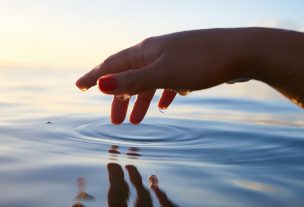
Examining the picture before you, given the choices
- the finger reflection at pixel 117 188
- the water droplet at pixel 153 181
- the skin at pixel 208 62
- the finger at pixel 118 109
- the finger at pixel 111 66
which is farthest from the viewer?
the finger at pixel 118 109

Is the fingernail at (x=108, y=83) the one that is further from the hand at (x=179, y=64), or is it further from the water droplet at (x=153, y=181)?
the water droplet at (x=153, y=181)

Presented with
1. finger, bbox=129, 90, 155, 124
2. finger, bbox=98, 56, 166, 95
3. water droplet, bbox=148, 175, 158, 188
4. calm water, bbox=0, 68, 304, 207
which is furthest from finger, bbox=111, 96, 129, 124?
finger, bbox=98, 56, 166, 95

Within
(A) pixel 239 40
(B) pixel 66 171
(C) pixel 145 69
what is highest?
(A) pixel 239 40

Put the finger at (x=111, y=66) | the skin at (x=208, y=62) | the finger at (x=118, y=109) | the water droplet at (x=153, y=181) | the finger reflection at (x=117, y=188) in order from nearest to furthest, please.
Result: 1. the finger reflection at (x=117, y=188)
2. the skin at (x=208, y=62)
3. the water droplet at (x=153, y=181)
4. the finger at (x=111, y=66)
5. the finger at (x=118, y=109)

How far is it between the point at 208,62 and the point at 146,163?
73cm

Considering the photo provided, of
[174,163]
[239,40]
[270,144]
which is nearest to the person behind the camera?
[239,40]

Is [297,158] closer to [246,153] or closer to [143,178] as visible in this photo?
[246,153]

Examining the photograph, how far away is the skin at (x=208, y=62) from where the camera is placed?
1.77 meters

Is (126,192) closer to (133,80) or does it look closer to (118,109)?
(133,80)

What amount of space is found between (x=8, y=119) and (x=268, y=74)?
8.19 ft

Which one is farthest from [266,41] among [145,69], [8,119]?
Answer: [8,119]

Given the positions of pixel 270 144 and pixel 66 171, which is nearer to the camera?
pixel 66 171

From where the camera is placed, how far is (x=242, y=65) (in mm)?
1974

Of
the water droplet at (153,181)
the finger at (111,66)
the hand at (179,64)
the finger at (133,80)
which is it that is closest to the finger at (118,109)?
the finger at (111,66)
